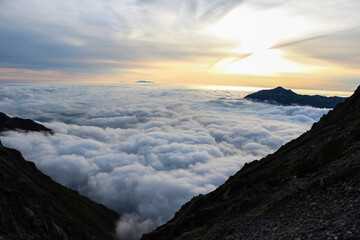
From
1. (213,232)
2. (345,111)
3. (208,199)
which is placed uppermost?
(345,111)

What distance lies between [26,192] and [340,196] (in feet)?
460

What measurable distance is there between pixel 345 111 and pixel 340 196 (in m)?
61.9

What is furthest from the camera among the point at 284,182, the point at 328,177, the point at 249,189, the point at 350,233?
the point at 249,189

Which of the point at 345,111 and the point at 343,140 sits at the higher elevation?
the point at 345,111

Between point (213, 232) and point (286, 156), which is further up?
point (286, 156)

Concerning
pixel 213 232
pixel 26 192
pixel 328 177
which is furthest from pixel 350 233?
pixel 26 192

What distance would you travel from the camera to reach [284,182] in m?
39.3

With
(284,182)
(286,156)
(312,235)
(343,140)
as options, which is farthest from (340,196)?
(286,156)

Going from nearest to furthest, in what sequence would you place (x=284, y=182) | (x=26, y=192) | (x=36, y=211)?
1. (x=284, y=182)
2. (x=36, y=211)
3. (x=26, y=192)

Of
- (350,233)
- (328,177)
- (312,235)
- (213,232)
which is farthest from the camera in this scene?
(213,232)

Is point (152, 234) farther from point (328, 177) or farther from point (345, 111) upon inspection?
point (345, 111)

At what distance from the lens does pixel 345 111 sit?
225 feet

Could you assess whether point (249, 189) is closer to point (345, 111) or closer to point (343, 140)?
point (343, 140)

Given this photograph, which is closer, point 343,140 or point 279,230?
point 279,230
